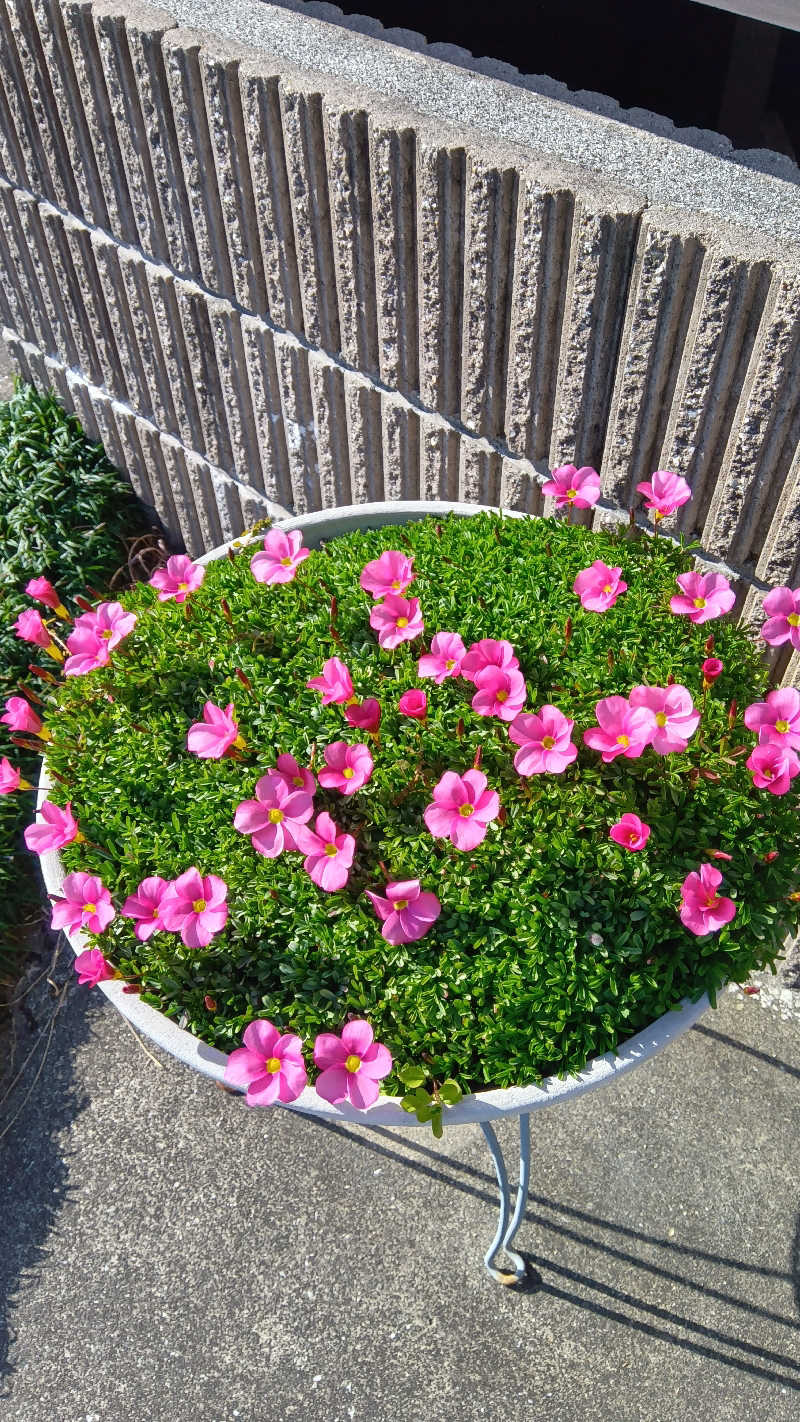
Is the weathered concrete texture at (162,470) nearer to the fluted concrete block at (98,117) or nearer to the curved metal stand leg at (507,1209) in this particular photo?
the fluted concrete block at (98,117)

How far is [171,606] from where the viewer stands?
7.20ft

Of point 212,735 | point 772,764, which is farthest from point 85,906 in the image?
point 772,764

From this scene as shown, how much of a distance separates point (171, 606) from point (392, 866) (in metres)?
0.77

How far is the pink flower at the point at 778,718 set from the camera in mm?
1679

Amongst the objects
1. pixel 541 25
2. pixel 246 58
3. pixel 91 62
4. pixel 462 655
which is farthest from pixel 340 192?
pixel 541 25

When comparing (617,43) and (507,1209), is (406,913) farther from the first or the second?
(617,43)

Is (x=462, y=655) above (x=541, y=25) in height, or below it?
above

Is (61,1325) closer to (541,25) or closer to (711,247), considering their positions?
(711,247)

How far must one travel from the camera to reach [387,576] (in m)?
1.92

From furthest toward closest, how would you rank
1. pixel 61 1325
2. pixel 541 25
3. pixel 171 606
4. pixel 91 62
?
1. pixel 541 25
2. pixel 91 62
3. pixel 61 1325
4. pixel 171 606

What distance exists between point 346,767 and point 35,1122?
184cm

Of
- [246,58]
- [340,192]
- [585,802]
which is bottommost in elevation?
[585,802]

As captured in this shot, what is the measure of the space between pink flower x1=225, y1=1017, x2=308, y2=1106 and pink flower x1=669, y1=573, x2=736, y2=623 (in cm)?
95

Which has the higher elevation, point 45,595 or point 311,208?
point 311,208
